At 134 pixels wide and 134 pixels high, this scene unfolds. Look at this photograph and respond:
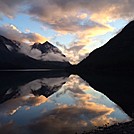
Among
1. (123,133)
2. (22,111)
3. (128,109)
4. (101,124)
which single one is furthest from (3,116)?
(123,133)

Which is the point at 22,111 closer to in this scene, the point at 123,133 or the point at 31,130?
the point at 31,130

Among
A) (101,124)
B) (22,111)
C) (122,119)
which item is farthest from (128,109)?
(22,111)

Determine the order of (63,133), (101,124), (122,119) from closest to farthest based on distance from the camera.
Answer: (63,133) → (101,124) → (122,119)

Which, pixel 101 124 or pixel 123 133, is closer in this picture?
pixel 123 133

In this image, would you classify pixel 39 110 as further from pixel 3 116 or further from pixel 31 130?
pixel 31 130

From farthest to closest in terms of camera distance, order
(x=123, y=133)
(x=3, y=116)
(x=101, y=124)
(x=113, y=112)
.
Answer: (x=113, y=112)
(x=3, y=116)
(x=101, y=124)
(x=123, y=133)

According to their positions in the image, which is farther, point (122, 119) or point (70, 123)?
point (122, 119)

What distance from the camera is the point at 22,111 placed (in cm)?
4588

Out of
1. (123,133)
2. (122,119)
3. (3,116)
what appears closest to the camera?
(123,133)

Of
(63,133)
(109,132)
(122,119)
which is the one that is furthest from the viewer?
(122,119)

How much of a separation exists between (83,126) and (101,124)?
2392mm

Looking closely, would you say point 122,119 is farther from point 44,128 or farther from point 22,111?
point 22,111

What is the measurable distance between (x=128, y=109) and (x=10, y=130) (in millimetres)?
19766

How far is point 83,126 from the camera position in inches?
1325
